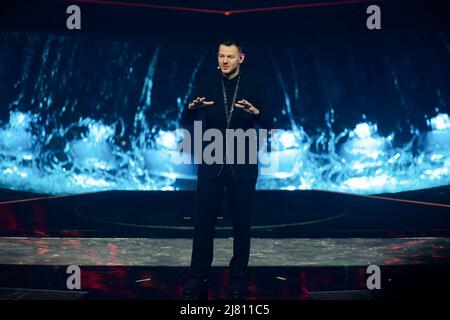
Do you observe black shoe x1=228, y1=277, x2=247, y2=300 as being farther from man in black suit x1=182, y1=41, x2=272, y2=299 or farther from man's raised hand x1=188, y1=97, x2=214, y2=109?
man's raised hand x1=188, y1=97, x2=214, y2=109

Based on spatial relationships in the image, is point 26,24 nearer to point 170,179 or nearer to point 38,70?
point 38,70

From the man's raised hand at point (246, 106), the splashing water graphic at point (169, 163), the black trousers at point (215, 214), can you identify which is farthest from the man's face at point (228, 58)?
the splashing water graphic at point (169, 163)

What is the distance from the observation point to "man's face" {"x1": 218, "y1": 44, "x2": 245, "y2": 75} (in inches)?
121

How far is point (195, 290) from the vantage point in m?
3.19

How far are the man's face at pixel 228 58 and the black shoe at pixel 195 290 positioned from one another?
3.43 ft

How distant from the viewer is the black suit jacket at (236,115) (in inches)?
123

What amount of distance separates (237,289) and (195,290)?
0.21 m

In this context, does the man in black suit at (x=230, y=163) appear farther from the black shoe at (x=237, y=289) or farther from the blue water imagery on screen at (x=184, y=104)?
the blue water imagery on screen at (x=184, y=104)

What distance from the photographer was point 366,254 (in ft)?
13.2

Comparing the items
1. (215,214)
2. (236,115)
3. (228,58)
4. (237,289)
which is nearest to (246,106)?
(236,115)

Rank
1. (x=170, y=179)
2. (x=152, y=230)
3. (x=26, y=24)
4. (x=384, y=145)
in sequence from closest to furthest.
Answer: (x=152, y=230) < (x=26, y=24) < (x=384, y=145) < (x=170, y=179)

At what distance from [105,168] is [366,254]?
6.43 m

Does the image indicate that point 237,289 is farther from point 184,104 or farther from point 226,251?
point 184,104
